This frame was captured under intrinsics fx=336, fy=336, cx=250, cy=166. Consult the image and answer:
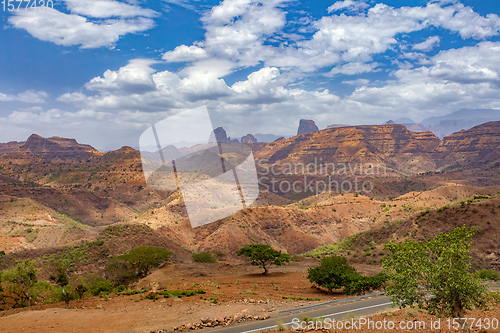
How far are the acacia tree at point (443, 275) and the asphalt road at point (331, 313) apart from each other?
590cm

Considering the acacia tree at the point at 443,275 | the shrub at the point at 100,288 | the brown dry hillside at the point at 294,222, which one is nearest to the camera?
the acacia tree at the point at 443,275

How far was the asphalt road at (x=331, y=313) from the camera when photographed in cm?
1704

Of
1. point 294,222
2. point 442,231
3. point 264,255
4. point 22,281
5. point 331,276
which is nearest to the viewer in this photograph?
point 22,281

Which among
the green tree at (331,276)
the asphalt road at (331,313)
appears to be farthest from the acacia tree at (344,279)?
the asphalt road at (331,313)

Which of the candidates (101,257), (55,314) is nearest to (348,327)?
(55,314)

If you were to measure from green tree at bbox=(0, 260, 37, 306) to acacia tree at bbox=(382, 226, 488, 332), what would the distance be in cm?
2810

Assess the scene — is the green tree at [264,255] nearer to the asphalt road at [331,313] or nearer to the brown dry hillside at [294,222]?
the asphalt road at [331,313]

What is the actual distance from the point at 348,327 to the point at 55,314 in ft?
57.2

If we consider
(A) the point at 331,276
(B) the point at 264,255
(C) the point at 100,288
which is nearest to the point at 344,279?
(A) the point at 331,276

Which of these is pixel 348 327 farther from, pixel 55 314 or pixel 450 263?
pixel 55 314

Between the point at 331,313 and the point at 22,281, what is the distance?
25263 mm

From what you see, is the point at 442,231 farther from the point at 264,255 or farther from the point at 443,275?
the point at 443,275

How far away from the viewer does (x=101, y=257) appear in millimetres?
48562

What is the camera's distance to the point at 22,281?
28.1 m
